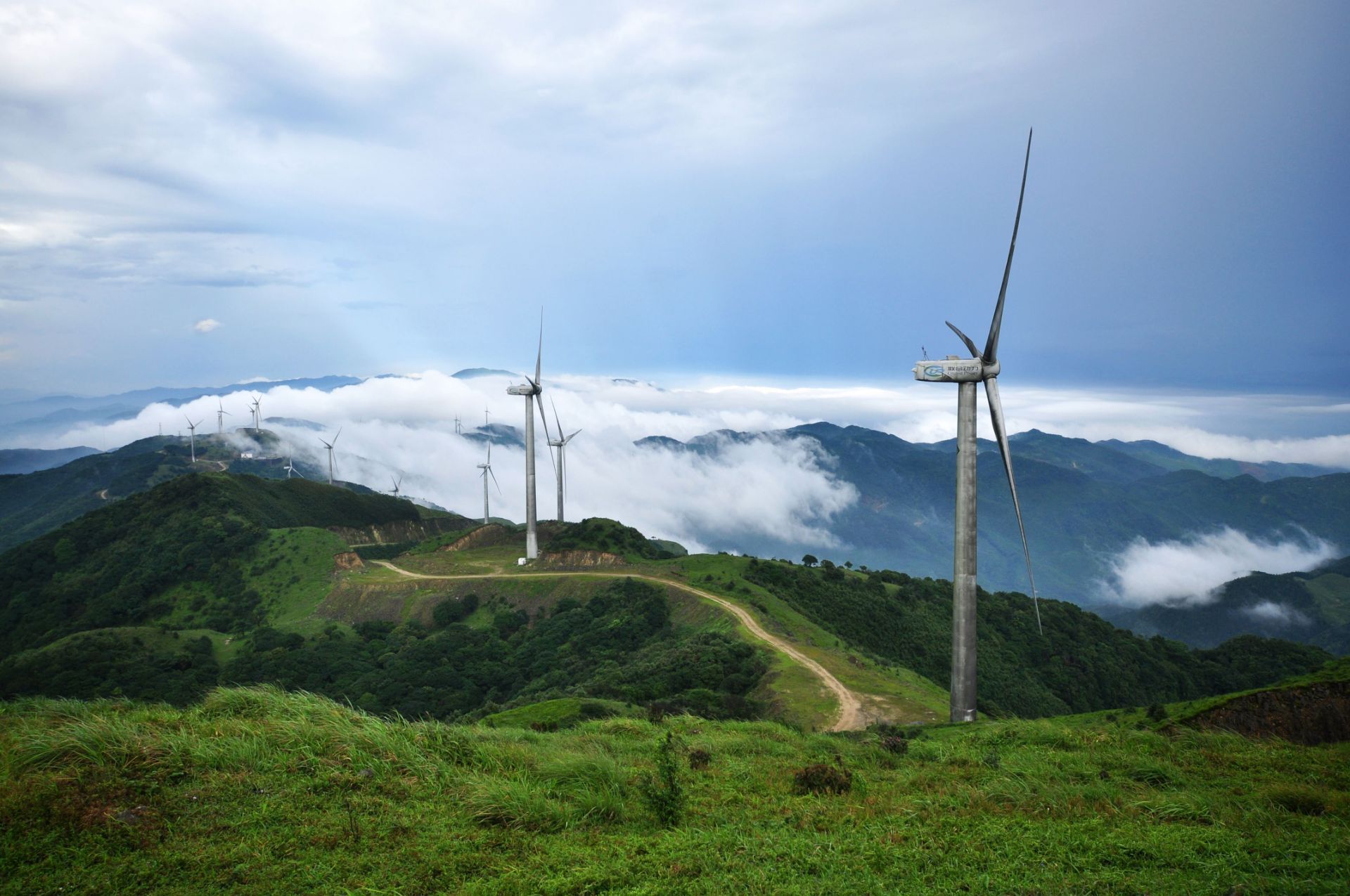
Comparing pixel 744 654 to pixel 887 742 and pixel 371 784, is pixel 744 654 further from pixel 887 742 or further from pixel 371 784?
pixel 371 784

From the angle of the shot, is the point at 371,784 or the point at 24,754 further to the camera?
the point at 371,784

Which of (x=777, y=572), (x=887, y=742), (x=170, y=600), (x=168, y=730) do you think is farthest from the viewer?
(x=170, y=600)

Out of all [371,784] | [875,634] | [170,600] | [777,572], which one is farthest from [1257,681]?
[170,600]

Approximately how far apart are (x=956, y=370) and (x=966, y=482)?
219 inches

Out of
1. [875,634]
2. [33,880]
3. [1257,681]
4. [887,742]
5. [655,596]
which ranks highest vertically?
[33,880]

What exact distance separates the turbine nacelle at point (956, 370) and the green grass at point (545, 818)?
20974 mm

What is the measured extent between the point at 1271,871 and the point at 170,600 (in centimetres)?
14283

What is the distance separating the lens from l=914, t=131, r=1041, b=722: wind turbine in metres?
33.4

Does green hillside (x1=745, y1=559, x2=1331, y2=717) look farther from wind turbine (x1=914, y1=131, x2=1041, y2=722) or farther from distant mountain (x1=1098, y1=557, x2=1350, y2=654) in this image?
distant mountain (x1=1098, y1=557, x2=1350, y2=654)

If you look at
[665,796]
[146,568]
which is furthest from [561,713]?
[146,568]

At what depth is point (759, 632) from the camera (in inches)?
2393

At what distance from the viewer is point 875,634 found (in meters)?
81.2

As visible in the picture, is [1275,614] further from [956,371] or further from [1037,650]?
[956,371]

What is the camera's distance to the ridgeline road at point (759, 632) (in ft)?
124
